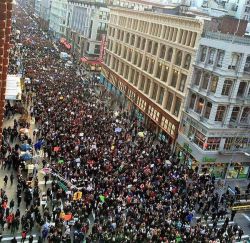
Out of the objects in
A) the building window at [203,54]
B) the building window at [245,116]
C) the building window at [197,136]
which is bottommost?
the building window at [197,136]

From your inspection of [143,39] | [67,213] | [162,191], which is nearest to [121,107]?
[143,39]

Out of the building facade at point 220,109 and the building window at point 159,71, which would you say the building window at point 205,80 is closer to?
the building facade at point 220,109

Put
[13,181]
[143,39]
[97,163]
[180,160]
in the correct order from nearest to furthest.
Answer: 1. [13,181]
2. [97,163]
3. [180,160]
4. [143,39]

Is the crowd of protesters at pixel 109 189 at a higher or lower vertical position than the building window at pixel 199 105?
lower

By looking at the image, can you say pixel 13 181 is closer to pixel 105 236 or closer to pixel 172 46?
pixel 105 236

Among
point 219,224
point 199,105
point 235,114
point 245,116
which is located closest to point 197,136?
point 199,105

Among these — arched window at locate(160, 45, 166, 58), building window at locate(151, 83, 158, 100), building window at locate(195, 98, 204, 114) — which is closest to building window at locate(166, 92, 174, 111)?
building window at locate(151, 83, 158, 100)

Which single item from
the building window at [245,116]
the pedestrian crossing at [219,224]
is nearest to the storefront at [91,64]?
the building window at [245,116]
